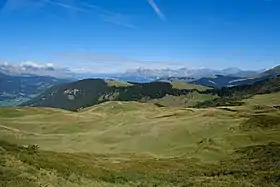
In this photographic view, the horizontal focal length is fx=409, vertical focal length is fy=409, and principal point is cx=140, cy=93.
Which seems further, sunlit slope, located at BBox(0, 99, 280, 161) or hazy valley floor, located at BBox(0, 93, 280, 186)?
sunlit slope, located at BBox(0, 99, 280, 161)

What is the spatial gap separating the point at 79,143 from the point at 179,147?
28192mm

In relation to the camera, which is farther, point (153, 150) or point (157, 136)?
point (157, 136)

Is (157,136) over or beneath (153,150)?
over

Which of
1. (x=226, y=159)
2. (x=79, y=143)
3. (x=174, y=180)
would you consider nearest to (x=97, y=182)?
(x=174, y=180)

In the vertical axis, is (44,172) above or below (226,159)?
above

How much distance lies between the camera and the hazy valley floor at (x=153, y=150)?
37.7 metres

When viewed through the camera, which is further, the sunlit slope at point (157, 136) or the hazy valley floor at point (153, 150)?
the sunlit slope at point (157, 136)

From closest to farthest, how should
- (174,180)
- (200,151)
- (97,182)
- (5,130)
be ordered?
(97,182) < (174,180) < (200,151) < (5,130)

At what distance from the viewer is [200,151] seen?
297ft

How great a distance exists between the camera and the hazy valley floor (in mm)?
37719

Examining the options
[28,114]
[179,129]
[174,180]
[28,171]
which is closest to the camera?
[28,171]

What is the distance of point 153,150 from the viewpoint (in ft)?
339

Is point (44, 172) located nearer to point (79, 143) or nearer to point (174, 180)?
point (174, 180)

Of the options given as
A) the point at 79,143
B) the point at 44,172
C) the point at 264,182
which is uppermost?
the point at 44,172
